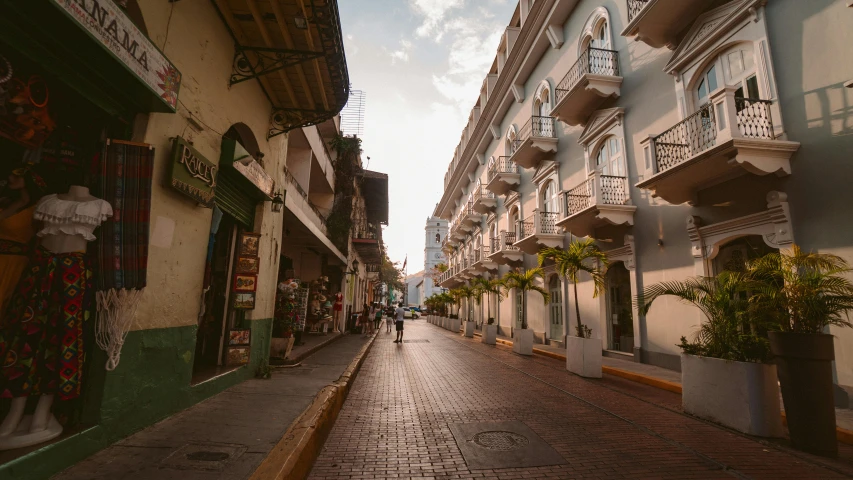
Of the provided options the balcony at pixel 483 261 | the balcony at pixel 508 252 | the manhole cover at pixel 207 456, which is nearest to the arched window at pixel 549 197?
the balcony at pixel 508 252

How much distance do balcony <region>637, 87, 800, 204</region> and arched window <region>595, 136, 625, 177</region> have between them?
7.63ft

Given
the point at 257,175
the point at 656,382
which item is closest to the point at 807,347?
the point at 656,382

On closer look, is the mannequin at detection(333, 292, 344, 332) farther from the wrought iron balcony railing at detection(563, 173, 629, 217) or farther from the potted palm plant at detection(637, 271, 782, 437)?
the potted palm plant at detection(637, 271, 782, 437)

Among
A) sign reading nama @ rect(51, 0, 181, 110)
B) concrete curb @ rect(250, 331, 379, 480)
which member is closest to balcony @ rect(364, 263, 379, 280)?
concrete curb @ rect(250, 331, 379, 480)

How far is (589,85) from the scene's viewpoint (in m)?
11.9

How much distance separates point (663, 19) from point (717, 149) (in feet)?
14.8

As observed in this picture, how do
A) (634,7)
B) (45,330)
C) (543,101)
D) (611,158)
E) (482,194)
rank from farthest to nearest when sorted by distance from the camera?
1. (482,194)
2. (543,101)
3. (611,158)
4. (634,7)
5. (45,330)

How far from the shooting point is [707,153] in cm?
734

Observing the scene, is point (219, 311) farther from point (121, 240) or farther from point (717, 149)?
point (717, 149)

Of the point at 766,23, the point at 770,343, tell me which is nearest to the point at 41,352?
the point at 770,343

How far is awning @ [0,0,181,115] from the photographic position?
8.25 feet

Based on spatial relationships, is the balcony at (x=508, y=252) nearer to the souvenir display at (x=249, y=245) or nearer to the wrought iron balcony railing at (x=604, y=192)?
the wrought iron balcony railing at (x=604, y=192)

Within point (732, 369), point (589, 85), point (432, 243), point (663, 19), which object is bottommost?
point (732, 369)

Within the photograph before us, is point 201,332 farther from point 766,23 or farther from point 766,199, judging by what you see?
point 766,23
